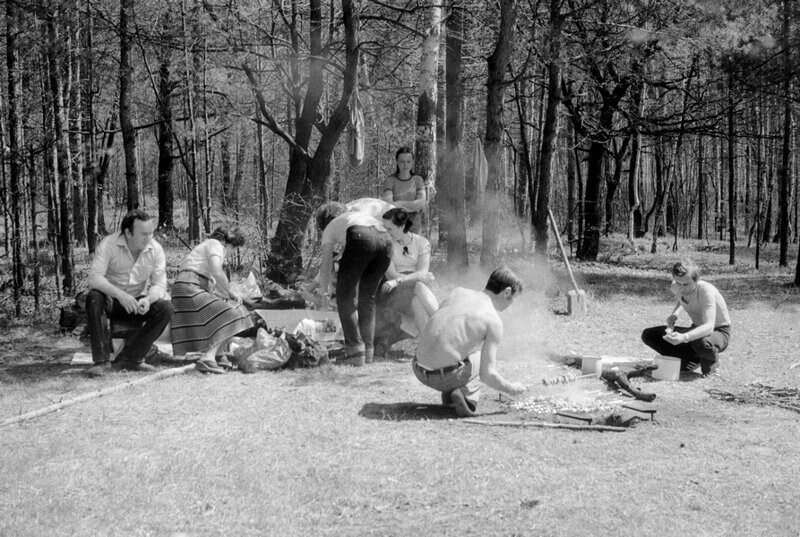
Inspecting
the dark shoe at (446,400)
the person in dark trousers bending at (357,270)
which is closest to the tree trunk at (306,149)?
the person in dark trousers bending at (357,270)

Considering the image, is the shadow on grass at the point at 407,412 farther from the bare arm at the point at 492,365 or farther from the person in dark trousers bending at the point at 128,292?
the person in dark trousers bending at the point at 128,292

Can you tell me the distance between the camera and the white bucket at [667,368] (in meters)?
6.77

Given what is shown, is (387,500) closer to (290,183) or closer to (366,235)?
(366,235)

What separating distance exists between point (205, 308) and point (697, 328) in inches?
168

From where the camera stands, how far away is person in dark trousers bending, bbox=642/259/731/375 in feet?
22.5

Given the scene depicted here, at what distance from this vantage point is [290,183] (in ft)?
43.1

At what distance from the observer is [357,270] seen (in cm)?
709

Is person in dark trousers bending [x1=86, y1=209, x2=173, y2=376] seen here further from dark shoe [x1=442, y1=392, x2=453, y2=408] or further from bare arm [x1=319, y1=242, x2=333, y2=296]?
dark shoe [x1=442, y1=392, x2=453, y2=408]

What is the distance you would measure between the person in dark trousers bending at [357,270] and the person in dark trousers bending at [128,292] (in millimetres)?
1496

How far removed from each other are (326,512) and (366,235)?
134 inches

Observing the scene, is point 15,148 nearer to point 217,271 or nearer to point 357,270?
point 217,271

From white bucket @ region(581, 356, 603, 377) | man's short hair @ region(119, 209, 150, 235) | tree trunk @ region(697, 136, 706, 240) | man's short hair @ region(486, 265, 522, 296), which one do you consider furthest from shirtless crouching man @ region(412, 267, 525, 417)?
tree trunk @ region(697, 136, 706, 240)

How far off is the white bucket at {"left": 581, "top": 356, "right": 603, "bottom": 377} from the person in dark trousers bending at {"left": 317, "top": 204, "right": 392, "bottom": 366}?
191cm

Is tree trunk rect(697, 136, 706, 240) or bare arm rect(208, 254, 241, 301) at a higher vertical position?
tree trunk rect(697, 136, 706, 240)
